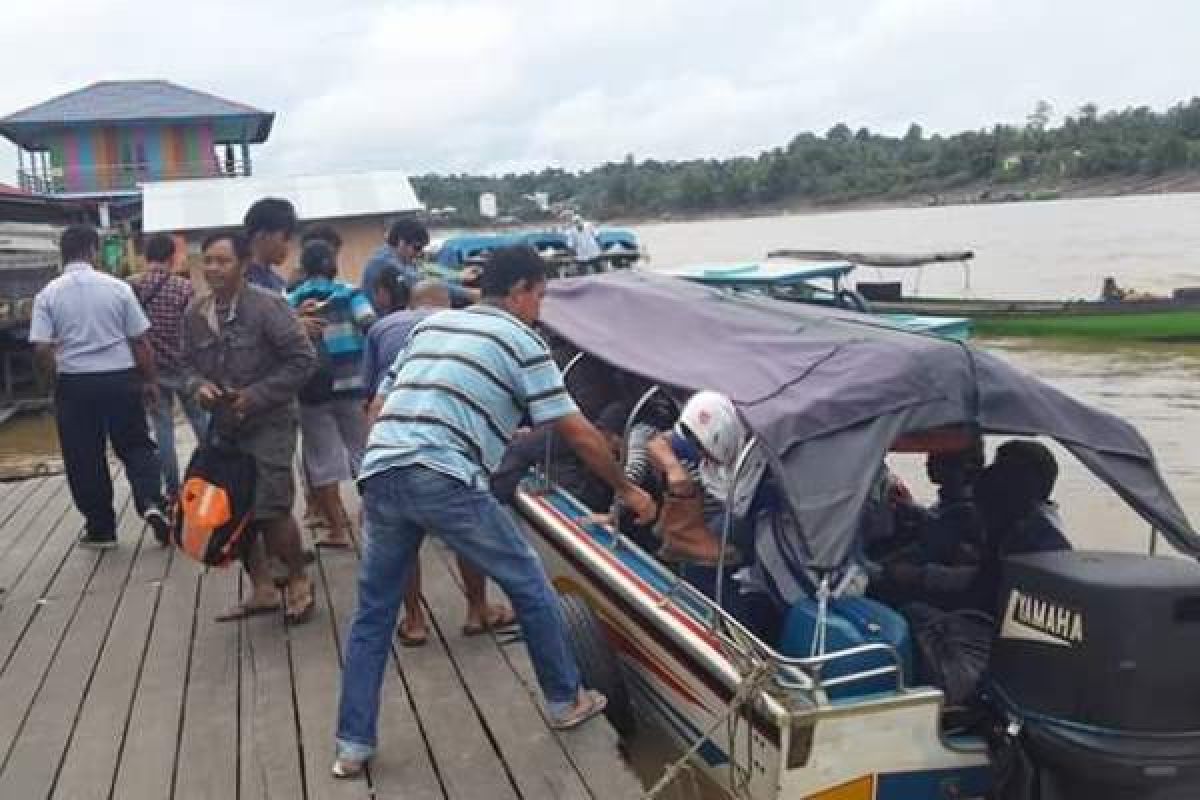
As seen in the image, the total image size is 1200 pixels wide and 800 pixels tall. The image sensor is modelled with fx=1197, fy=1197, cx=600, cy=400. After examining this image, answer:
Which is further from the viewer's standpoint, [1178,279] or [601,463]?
[1178,279]

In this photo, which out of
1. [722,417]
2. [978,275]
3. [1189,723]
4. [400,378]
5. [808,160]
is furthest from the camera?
[808,160]

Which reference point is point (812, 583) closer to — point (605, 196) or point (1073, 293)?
point (1073, 293)

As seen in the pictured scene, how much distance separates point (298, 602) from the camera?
4332mm

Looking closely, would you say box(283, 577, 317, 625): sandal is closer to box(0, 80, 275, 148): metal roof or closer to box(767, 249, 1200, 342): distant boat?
box(767, 249, 1200, 342): distant boat

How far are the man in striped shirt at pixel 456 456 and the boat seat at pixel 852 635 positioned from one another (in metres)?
0.69

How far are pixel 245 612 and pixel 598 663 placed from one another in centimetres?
134

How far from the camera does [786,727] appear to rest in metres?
2.98

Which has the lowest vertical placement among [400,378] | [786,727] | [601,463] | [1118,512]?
[1118,512]

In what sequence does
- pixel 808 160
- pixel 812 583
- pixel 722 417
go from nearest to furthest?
pixel 812 583 → pixel 722 417 → pixel 808 160

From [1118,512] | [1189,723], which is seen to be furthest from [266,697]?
[1118,512]

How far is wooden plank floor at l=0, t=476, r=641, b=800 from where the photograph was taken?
10.4 ft

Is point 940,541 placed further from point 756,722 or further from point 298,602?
point 298,602

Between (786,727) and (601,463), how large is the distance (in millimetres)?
822

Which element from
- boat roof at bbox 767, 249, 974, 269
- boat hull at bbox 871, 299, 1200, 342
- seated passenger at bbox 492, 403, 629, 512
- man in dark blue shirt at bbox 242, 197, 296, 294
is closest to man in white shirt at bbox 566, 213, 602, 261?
boat roof at bbox 767, 249, 974, 269
